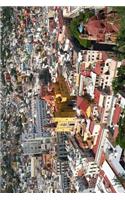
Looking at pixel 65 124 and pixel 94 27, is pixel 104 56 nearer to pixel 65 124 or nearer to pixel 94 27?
pixel 94 27

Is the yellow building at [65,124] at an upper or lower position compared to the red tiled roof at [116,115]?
lower

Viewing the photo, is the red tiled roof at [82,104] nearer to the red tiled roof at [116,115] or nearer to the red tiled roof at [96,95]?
the red tiled roof at [96,95]

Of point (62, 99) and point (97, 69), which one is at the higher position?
point (97, 69)

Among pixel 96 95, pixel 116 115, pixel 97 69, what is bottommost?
pixel 116 115

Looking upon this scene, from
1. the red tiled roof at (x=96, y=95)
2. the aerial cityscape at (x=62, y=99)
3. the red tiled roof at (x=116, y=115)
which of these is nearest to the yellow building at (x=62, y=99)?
the aerial cityscape at (x=62, y=99)

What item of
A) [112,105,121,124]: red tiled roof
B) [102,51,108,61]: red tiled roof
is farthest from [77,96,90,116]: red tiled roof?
[102,51,108,61]: red tiled roof

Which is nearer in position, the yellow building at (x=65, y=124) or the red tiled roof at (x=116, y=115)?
the red tiled roof at (x=116, y=115)

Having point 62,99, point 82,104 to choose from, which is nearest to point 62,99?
point 62,99

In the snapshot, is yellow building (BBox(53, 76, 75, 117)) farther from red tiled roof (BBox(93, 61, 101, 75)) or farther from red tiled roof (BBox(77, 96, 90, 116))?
red tiled roof (BBox(93, 61, 101, 75))
